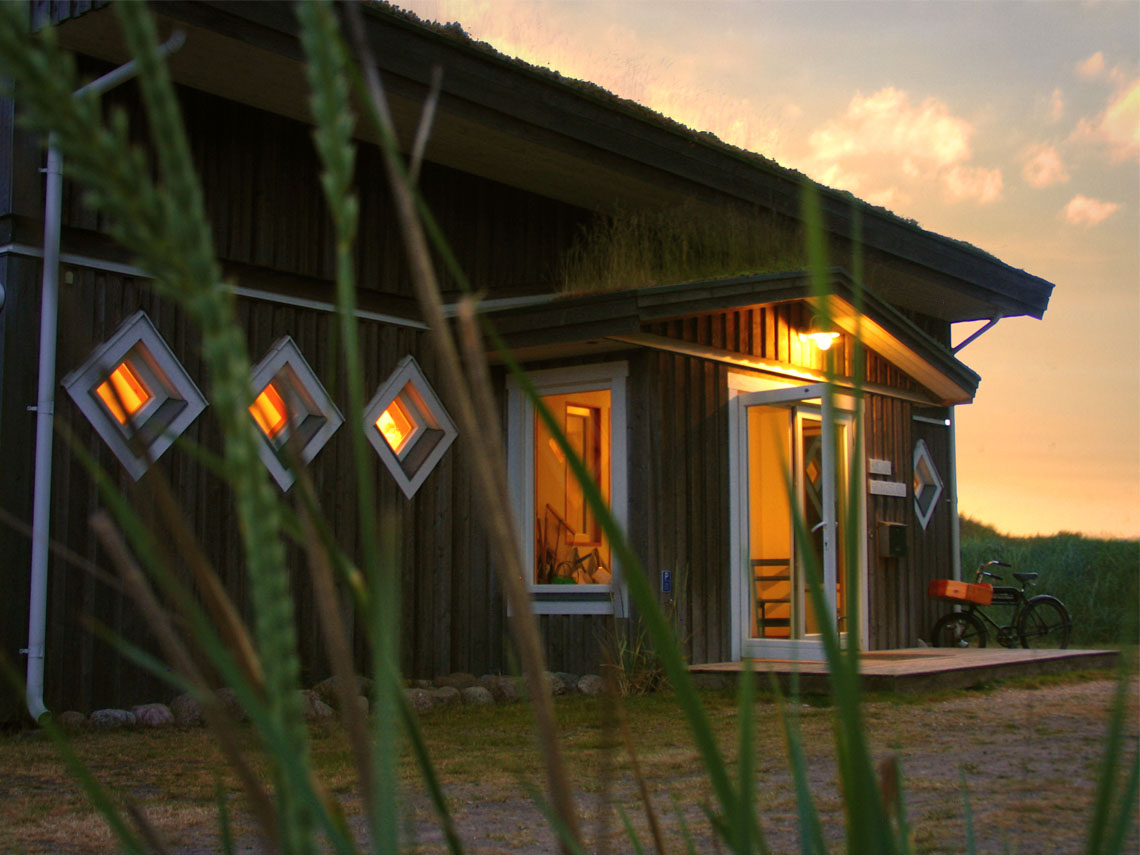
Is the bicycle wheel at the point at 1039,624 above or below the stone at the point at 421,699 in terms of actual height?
above

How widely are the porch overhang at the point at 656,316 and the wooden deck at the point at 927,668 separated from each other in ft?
6.70

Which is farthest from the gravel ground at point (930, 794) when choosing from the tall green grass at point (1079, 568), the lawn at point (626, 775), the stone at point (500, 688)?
the tall green grass at point (1079, 568)

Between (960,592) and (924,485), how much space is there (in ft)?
3.78

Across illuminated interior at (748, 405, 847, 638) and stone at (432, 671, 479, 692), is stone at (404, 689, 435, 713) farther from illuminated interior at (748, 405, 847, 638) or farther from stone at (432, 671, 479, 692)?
illuminated interior at (748, 405, 847, 638)

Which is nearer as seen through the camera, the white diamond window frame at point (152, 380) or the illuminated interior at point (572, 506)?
the white diamond window frame at point (152, 380)

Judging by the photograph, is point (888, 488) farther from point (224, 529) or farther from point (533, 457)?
point (224, 529)

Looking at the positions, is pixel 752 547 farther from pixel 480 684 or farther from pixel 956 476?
pixel 956 476

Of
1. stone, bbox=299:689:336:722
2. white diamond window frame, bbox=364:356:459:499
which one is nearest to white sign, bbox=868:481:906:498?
white diamond window frame, bbox=364:356:459:499

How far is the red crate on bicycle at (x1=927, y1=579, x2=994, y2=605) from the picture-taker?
9648mm

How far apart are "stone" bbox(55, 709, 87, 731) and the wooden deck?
3.50 metres

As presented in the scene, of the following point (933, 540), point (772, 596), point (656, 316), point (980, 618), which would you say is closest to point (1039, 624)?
point (980, 618)

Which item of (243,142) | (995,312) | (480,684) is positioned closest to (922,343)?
(995,312)

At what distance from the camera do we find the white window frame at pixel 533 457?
7555 mm

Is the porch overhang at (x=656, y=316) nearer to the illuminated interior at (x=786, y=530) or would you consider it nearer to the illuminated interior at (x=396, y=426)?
the illuminated interior at (x=786, y=530)
